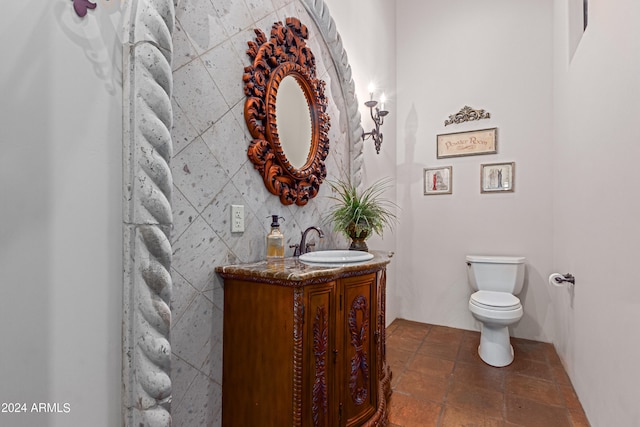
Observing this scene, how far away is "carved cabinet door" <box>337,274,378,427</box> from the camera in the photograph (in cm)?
144

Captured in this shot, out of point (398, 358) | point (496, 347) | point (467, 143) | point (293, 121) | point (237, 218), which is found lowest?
point (398, 358)

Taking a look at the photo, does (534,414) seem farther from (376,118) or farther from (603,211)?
(376,118)

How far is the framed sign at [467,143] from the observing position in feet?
9.92

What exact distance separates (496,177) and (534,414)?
1.97 metres

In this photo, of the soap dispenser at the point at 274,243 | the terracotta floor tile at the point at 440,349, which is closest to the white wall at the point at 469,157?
the terracotta floor tile at the point at 440,349

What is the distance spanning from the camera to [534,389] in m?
2.07

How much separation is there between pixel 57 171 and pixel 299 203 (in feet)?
3.90

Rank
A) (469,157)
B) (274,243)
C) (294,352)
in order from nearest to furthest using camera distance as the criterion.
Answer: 1. (294,352)
2. (274,243)
3. (469,157)

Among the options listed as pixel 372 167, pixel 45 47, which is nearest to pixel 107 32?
pixel 45 47

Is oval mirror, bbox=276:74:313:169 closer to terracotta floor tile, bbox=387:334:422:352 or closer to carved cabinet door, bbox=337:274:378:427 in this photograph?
carved cabinet door, bbox=337:274:378:427

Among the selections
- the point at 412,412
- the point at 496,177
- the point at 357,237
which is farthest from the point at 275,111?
the point at 496,177

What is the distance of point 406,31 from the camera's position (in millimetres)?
3486

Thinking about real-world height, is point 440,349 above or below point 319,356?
below

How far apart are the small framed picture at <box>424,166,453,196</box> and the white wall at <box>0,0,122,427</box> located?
115 inches
